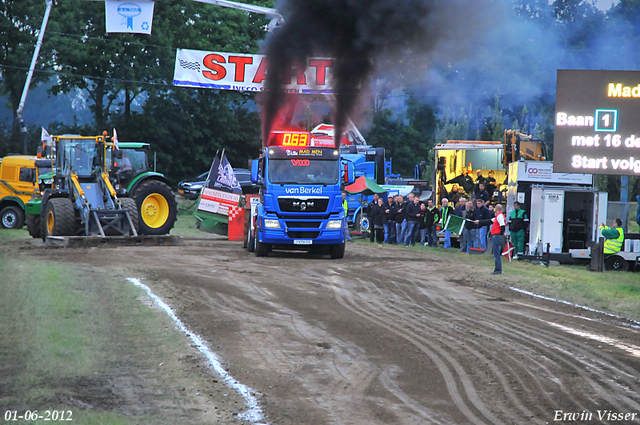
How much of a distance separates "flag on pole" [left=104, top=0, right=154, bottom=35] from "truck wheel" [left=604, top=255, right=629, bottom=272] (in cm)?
1633

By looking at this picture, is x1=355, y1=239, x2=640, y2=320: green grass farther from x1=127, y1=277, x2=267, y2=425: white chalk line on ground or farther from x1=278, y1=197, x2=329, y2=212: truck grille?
x1=127, y1=277, x2=267, y2=425: white chalk line on ground

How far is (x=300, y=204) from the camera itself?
19453 mm

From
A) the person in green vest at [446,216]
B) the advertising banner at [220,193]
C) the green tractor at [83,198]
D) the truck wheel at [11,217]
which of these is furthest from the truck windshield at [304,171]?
the truck wheel at [11,217]

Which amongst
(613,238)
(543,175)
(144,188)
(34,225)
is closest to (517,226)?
(543,175)

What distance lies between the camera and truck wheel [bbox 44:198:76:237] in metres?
20.6

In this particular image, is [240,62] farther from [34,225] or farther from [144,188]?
[34,225]

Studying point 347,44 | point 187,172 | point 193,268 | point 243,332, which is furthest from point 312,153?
point 187,172

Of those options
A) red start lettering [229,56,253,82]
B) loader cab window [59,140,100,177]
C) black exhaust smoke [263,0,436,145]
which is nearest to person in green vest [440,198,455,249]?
black exhaust smoke [263,0,436,145]

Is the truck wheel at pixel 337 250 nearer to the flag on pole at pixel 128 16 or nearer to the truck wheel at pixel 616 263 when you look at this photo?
the truck wheel at pixel 616 263

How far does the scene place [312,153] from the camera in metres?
19.8

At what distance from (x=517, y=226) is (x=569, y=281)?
5420mm

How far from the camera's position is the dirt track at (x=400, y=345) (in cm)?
688

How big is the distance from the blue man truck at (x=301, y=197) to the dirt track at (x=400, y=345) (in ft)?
9.23

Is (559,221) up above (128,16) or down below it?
below
